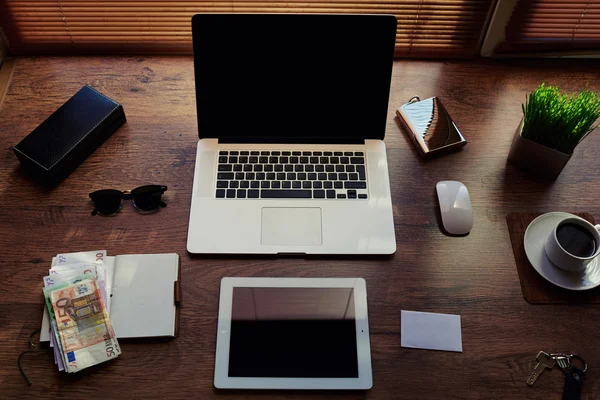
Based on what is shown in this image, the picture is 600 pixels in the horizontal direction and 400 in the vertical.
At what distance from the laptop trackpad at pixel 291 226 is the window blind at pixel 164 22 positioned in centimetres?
59

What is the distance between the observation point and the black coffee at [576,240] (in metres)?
1.03

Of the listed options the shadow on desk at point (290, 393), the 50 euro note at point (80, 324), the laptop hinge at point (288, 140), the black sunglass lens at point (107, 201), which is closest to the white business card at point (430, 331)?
the shadow on desk at point (290, 393)

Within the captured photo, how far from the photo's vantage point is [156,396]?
94 cm

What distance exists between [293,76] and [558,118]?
552mm

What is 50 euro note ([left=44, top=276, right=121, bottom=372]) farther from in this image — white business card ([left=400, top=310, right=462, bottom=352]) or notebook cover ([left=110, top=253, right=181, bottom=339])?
white business card ([left=400, top=310, right=462, bottom=352])

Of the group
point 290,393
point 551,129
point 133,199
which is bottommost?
point 290,393

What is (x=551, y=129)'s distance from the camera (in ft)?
3.72

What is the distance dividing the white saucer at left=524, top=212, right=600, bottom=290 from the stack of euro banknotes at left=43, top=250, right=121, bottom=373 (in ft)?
2.71

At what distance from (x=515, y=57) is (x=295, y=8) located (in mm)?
606

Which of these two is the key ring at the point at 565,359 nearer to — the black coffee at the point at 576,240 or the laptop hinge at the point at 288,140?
the black coffee at the point at 576,240

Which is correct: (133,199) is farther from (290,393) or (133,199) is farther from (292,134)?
(290,393)

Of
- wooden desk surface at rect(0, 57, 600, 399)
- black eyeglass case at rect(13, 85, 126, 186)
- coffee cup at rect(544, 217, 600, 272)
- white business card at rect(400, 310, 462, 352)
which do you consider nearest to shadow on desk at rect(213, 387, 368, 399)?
wooden desk surface at rect(0, 57, 600, 399)

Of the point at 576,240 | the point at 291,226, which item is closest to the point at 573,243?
the point at 576,240

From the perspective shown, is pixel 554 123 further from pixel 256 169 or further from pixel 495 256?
pixel 256 169
